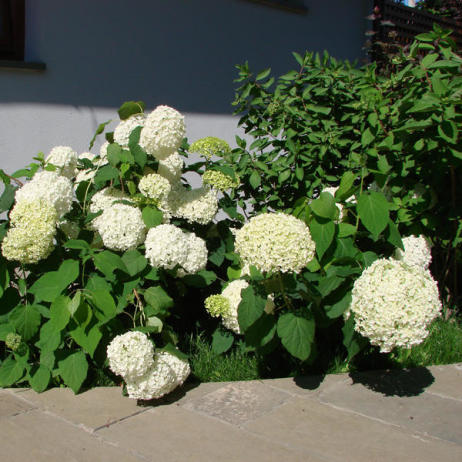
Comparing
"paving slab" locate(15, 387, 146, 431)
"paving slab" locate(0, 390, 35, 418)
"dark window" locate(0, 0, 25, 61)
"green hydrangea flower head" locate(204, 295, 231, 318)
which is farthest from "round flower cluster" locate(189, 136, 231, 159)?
"dark window" locate(0, 0, 25, 61)

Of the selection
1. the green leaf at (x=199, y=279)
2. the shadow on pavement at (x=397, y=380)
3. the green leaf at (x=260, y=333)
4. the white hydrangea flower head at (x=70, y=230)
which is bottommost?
the shadow on pavement at (x=397, y=380)

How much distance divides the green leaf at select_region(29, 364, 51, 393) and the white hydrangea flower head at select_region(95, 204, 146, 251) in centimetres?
62

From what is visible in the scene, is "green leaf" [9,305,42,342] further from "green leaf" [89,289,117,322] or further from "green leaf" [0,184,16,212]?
"green leaf" [0,184,16,212]

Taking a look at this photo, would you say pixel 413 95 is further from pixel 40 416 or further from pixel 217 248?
pixel 40 416

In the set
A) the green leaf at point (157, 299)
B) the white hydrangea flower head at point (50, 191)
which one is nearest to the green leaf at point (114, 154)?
the white hydrangea flower head at point (50, 191)

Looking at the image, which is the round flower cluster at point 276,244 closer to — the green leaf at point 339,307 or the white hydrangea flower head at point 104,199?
the green leaf at point 339,307

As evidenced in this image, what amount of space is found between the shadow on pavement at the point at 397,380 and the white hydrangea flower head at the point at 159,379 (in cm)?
83

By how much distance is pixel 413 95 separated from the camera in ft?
9.69

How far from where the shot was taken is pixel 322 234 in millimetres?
2486

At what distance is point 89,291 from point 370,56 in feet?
19.1

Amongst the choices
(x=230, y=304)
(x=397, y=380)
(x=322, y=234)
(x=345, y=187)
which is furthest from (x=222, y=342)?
(x=345, y=187)

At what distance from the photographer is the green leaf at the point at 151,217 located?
98.4 inches

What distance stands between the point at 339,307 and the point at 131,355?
91 centimetres

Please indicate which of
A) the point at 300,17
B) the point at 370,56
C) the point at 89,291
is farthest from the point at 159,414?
the point at 370,56
